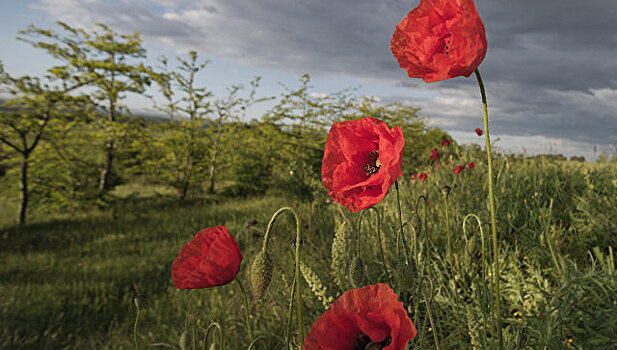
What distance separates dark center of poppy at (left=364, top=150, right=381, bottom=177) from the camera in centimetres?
80

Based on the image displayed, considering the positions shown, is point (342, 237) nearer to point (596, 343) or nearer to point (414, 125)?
point (596, 343)

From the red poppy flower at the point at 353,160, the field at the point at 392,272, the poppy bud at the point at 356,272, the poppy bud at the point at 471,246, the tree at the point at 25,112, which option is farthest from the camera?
the tree at the point at 25,112

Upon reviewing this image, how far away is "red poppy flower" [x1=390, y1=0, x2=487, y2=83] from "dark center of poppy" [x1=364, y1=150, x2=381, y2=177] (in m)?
0.20

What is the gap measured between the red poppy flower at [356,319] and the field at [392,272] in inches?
6.8

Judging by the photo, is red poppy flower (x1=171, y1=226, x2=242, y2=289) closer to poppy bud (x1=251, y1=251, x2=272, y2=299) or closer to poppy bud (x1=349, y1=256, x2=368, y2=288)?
poppy bud (x1=251, y1=251, x2=272, y2=299)

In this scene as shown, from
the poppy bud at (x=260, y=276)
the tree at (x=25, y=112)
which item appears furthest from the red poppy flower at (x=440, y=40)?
the tree at (x=25, y=112)

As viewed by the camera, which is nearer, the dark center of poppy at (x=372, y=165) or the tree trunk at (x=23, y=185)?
the dark center of poppy at (x=372, y=165)

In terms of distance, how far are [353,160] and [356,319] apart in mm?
331

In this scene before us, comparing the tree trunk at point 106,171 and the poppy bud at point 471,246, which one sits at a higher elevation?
the poppy bud at point 471,246

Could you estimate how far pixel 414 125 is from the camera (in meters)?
9.19

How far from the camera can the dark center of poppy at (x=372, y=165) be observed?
799 millimetres

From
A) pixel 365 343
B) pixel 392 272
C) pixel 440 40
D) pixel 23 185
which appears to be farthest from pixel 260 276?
pixel 23 185

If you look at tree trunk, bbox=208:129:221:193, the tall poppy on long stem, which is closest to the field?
the tall poppy on long stem

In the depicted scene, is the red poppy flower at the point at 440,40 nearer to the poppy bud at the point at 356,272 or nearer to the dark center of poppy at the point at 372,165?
the dark center of poppy at the point at 372,165
